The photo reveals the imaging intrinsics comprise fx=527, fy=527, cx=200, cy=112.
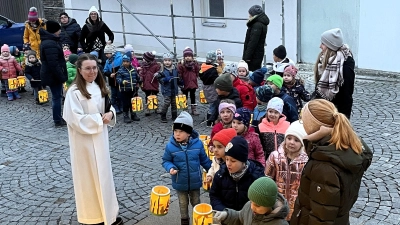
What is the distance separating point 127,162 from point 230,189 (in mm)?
3746

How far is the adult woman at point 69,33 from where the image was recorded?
13531 mm

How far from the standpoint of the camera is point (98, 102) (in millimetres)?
5570

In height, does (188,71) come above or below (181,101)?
above

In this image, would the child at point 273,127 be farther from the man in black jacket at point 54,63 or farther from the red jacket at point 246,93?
the man in black jacket at point 54,63

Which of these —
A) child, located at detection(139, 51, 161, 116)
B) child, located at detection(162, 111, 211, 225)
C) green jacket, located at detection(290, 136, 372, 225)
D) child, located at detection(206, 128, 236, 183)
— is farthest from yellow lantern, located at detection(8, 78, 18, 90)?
green jacket, located at detection(290, 136, 372, 225)

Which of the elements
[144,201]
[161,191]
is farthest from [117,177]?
[161,191]

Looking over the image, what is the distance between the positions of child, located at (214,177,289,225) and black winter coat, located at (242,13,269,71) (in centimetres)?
633

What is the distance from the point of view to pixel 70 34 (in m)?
13.6

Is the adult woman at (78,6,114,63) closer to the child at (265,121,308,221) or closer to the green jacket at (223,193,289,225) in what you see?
the child at (265,121,308,221)

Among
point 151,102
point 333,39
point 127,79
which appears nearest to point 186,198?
point 333,39

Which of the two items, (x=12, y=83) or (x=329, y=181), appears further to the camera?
(x=12, y=83)

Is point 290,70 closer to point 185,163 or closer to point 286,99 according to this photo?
point 286,99

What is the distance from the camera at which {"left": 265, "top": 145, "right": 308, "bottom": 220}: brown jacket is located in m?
5.04

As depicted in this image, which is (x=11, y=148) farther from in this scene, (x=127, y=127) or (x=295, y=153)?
(x=295, y=153)
